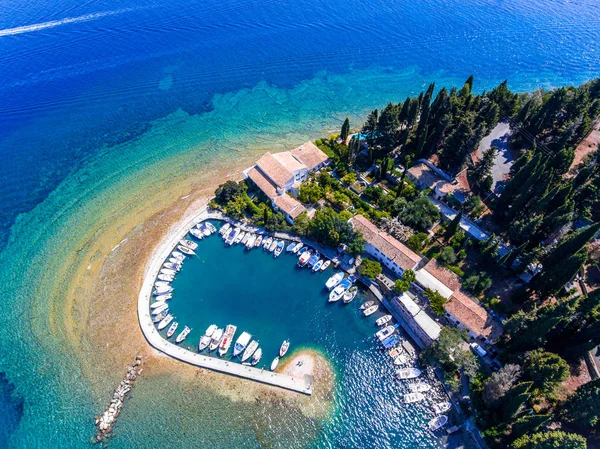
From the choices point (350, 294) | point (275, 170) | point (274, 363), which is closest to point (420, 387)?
point (350, 294)

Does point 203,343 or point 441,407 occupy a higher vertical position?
point 441,407

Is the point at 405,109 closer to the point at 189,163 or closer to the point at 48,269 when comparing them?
the point at 189,163

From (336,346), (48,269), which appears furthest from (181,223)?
(336,346)

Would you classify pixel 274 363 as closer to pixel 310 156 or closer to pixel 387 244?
pixel 387 244

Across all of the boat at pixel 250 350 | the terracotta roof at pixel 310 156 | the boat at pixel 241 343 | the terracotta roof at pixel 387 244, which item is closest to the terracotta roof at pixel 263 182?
the terracotta roof at pixel 310 156

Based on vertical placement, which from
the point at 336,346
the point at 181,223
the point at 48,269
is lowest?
the point at 48,269

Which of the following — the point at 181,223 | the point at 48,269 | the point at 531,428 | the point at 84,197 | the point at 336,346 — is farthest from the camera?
the point at 84,197
